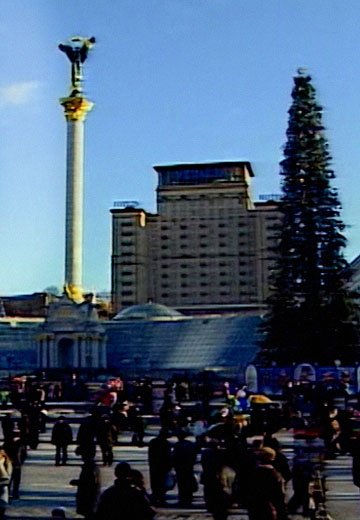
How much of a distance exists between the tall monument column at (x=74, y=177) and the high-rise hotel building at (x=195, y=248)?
35917 millimetres

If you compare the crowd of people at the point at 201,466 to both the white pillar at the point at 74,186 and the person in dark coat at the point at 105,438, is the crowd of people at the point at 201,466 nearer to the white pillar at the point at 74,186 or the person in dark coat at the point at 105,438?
the person in dark coat at the point at 105,438

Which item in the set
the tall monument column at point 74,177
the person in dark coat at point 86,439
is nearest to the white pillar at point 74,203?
the tall monument column at point 74,177

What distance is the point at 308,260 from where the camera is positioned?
47.4 metres

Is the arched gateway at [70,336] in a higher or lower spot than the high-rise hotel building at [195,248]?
lower

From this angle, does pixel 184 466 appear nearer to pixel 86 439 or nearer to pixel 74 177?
pixel 86 439

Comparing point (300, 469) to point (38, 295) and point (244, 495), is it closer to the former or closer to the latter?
point (244, 495)

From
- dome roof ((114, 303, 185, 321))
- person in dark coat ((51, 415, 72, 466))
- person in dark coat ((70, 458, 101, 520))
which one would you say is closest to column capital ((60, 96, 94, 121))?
dome roof ((114, 303, 185, 321))

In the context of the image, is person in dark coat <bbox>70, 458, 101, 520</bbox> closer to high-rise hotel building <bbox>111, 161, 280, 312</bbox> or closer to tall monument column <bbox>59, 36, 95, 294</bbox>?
tall monument column <bbox>59, 36, 95, 294</bbox>

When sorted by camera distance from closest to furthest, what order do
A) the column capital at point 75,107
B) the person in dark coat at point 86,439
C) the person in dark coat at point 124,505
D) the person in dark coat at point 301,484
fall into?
1. the person in dark coat at point 124,505
2. the person in dark coat at point 301,484
3. the person in dark coat at point 86,439
4. the column capital at point 75,107

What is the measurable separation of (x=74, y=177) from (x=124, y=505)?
58.2 meters

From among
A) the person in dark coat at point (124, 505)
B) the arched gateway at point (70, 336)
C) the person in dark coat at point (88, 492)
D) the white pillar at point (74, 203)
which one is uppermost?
the white pillar at point (74, 203)

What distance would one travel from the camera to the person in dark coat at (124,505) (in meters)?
7.96

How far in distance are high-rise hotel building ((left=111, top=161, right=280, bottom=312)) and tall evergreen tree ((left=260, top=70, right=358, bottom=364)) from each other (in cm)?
5076

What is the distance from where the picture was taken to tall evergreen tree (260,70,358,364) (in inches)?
1757
